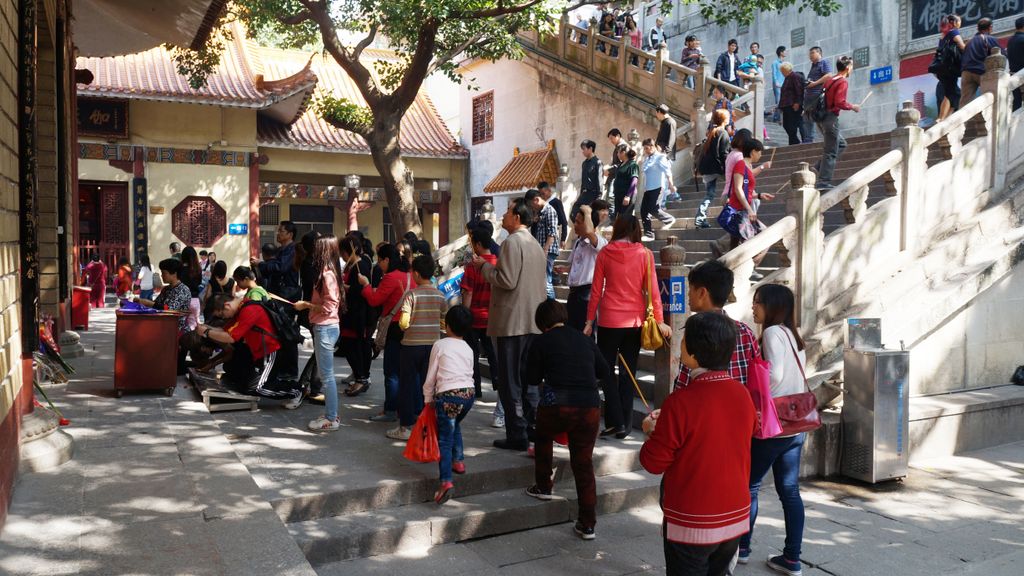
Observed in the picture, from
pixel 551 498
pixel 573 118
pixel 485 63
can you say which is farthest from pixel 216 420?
pixel 485 63

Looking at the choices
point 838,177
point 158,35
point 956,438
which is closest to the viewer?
point 956,438

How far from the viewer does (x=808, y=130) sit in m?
13.5

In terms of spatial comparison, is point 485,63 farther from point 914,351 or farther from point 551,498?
point 551,498

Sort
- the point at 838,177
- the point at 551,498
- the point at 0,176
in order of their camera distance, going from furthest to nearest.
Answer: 1. the point at 838,177
2. the point at 551,498
3. the point at 0,176

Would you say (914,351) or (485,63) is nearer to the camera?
(914,351)

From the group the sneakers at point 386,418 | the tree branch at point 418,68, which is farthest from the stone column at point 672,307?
the tree branch at point 418,68

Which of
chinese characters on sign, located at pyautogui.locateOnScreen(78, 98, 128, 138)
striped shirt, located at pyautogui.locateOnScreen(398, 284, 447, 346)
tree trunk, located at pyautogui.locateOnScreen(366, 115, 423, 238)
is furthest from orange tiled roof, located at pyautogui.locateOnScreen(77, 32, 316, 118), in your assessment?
striped shirt, located at pyautogui.locateOnScreen(398, 284, 447, 346)

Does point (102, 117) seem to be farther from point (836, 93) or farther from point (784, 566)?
point (784, 566)

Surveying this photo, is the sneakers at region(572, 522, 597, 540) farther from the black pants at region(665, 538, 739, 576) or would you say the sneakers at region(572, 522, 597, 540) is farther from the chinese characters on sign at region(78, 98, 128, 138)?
the chinese characters on sign at region(78, 98, 128, 138)

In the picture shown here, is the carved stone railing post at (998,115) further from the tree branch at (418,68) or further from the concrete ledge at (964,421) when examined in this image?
the tree branch at (418,68)

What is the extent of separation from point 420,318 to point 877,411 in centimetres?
353

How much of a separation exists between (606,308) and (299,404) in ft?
10.0

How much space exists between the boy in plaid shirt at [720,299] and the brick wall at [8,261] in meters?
3.57

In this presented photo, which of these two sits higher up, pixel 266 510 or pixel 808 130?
pixel 808 130
